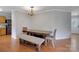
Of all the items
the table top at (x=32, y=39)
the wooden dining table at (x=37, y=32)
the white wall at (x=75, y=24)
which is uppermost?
the white wall at (x=75, y=24)

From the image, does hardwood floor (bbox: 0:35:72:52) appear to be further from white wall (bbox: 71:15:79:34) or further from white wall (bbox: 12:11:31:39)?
white wall (bbox: 71:15:79:34)

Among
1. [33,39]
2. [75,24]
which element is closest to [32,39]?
[33,39]

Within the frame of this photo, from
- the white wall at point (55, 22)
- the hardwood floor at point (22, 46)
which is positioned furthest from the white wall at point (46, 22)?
the hardwood floor at point (22, 46)

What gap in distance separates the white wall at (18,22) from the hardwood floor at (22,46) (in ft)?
0.47

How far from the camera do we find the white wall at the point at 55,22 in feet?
6.28

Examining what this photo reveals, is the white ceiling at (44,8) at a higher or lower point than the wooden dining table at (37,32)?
higher

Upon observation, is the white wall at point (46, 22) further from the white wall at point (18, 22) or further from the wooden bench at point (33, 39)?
the wooden bench at point (33, 39)

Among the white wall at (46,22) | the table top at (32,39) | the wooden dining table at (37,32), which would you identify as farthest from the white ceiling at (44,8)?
the table top at (32,39)

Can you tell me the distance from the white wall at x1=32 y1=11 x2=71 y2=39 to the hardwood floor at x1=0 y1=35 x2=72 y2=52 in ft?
0.50

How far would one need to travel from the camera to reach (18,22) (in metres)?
1.96

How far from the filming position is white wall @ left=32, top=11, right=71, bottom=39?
1915mm

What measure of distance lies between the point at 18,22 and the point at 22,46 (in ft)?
1.56

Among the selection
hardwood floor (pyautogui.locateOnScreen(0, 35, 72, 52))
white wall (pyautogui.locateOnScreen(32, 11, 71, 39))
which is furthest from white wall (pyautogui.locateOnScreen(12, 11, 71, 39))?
hardwood floor (pyautogui.locateOnScreen(0, 35, 72, 52))

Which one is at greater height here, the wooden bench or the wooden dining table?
the wooden dining table
